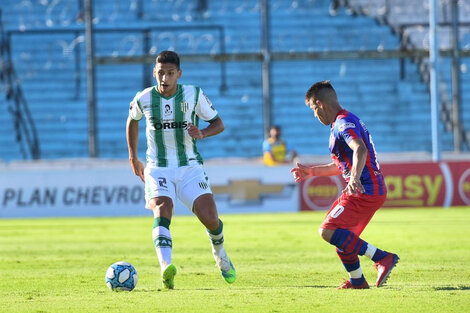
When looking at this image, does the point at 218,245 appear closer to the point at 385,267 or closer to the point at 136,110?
the point at 136,110

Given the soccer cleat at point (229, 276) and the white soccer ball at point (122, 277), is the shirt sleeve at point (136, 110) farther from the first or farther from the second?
the soccer cleat at point (229, 276)

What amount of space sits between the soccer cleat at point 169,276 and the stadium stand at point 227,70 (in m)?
19.8

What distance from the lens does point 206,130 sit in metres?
8.51

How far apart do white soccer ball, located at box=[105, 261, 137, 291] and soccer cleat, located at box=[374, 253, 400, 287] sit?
2.10 metres

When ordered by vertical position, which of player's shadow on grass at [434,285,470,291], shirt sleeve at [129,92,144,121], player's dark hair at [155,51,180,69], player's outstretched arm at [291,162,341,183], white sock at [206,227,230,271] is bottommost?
player's shadow on grass at [434,285,470,291]

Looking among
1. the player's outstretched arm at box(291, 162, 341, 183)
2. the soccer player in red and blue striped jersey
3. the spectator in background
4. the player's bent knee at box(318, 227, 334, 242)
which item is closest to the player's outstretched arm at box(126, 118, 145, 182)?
the player's outstretched arm at box(291, 162, 341, 183)

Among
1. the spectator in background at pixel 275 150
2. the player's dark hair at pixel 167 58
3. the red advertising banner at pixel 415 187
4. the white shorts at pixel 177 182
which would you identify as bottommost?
the red advertising banner at pixel 415 187

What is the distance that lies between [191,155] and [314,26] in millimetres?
22177

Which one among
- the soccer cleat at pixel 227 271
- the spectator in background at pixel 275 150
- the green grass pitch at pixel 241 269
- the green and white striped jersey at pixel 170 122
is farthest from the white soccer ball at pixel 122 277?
the spectator in background at pixel 275 150

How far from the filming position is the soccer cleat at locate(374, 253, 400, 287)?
787 cm

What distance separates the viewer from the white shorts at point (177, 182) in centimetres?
848

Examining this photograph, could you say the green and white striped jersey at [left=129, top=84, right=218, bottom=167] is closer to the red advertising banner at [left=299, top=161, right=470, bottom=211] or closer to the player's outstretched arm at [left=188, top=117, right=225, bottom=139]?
the player's outstretched arm at [left=188, top=117, right=225, bottom=139]

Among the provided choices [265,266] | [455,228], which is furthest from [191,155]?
[455,228]

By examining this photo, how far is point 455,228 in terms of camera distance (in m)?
16.1
